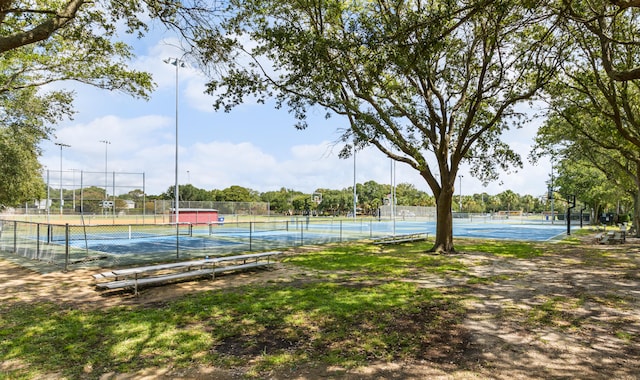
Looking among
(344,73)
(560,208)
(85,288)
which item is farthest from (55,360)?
(560,208)

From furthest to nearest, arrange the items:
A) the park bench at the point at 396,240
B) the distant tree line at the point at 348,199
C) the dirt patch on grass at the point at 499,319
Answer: the distant tree line at the point at 348,199 < the park bench at the point at 396,240 < the dirt patch on grass at the point at 499,319

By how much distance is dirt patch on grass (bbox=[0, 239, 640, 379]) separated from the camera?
4.59 metres

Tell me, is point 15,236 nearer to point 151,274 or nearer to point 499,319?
point 151,274

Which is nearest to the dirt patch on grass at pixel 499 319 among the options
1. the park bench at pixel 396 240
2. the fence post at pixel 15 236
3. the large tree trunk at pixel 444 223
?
the fence post at pixel 15 236

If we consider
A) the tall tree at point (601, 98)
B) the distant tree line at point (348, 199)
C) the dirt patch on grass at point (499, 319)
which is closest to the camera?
the dirt patch on grass at point (499, 319)

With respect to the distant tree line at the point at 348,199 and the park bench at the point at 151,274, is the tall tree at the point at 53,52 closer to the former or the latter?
the park bench at the point at 151,274

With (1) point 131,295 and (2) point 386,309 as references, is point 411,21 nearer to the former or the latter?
(2) point 386,309

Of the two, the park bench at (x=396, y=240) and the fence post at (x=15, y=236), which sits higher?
the fence post at (x=15, y=236)

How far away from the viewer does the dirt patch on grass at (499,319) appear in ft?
15.0

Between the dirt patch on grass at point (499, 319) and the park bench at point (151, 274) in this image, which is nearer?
the dirt patch on grass at point (499, 319)

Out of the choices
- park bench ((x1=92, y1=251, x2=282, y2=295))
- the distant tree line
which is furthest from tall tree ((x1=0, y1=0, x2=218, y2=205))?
the distant tree line

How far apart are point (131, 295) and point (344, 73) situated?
9.28 metres

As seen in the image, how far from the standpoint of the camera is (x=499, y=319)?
6.72 m

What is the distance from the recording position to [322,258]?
579 inches
